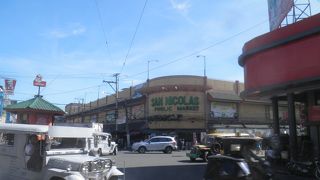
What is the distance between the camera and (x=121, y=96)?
6775 cm

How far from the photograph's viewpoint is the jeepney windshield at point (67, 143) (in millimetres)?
11312

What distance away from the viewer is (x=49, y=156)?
36.0 ft

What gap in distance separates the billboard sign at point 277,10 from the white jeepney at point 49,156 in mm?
14724

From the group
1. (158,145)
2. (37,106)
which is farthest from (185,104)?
(37,106)

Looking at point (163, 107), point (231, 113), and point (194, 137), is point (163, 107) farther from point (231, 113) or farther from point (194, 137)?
point (231, 113)

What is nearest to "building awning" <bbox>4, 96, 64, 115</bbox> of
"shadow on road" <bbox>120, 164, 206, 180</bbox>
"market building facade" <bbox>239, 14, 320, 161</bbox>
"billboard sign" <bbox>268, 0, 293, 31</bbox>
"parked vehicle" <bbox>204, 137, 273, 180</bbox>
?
"shadow on road" <bbox>120, 164, 206, 180</bbox>

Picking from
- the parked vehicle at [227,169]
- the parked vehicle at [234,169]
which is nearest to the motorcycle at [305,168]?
the parked vehicle at [234,169]

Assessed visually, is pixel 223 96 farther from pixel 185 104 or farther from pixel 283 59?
pixel 283 59

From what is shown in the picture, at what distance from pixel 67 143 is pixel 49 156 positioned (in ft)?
2.96

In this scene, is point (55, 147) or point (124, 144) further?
point (124, 144)

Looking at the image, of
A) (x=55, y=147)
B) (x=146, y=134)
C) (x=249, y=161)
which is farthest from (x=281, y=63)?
(x=146, y=134)

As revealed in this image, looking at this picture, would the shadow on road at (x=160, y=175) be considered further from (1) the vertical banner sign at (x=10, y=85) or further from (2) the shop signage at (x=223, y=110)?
(1) the vertical banner sign at (x=10, y=85)

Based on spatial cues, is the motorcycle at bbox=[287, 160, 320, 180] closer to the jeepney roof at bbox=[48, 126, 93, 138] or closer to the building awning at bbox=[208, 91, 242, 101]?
the jeepney roof at bbox=[48, 126, 93, 138]

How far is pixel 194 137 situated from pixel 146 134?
667 cm
